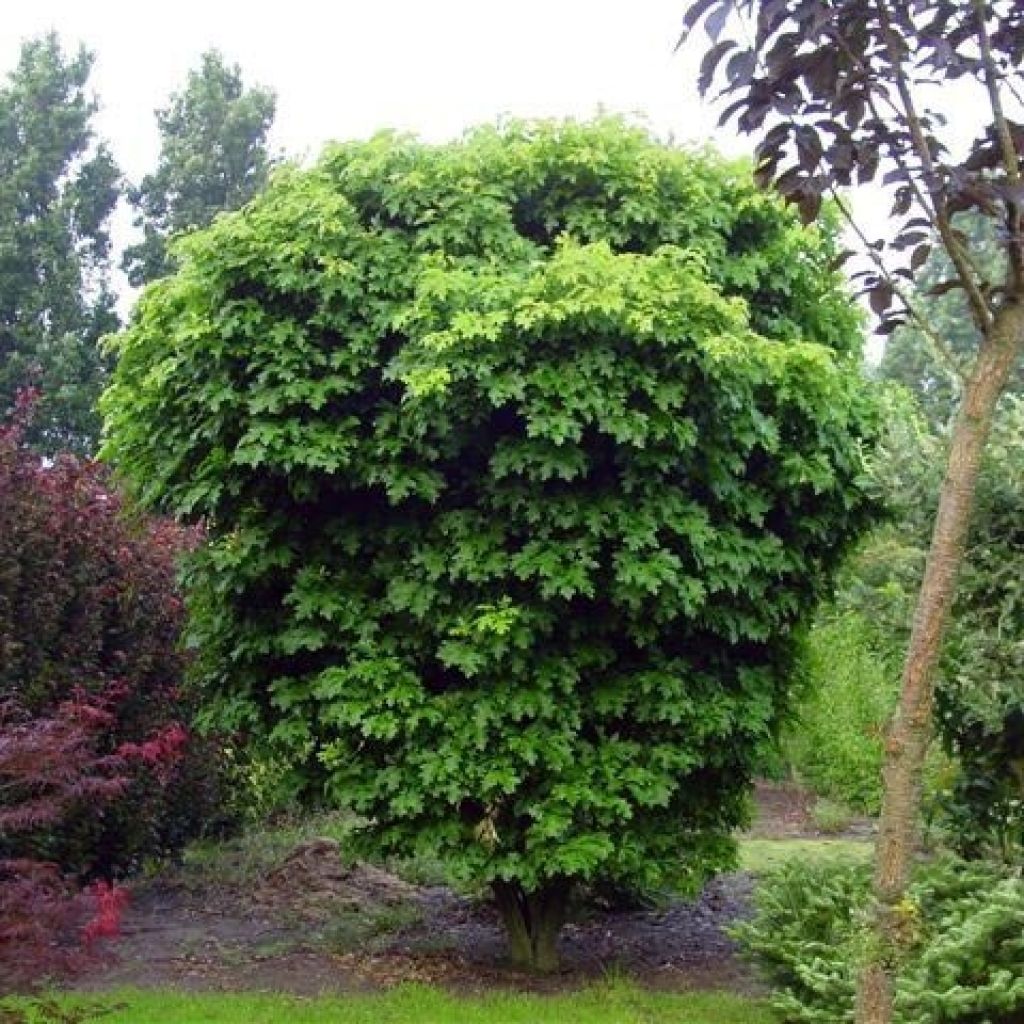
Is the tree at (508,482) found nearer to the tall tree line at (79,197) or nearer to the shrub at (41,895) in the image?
the shrub at (41,895)

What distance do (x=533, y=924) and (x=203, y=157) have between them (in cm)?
2149

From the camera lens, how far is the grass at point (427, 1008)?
630 centimetres

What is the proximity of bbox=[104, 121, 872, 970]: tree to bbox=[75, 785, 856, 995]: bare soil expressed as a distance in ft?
1.95

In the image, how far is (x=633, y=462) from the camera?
6.61 meters

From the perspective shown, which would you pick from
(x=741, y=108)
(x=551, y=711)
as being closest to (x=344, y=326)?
(x=551, y=711)

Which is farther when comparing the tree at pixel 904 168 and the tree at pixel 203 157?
the tree at pixel 203 157

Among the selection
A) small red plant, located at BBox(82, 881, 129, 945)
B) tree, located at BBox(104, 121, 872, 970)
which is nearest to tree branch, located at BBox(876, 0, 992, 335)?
tree, located at BBox(104, 121, 872, 970)

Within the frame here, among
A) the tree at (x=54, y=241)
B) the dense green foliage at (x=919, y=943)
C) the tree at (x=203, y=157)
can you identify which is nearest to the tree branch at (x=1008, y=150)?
the dense green foliage at (x=919, y=943)

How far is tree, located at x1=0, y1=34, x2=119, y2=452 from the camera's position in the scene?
2386 cm

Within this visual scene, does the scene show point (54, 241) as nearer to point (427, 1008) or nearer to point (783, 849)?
point (783, 849)

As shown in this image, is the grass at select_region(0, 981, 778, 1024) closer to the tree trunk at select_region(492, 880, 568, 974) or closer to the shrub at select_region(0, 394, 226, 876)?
the tree trunk at select_region(492, 880, 568, 974)

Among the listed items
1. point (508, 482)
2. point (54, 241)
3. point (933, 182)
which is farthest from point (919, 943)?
point (54, 241)

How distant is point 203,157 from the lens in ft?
85.7

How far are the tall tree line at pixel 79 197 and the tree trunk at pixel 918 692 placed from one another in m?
21.8
